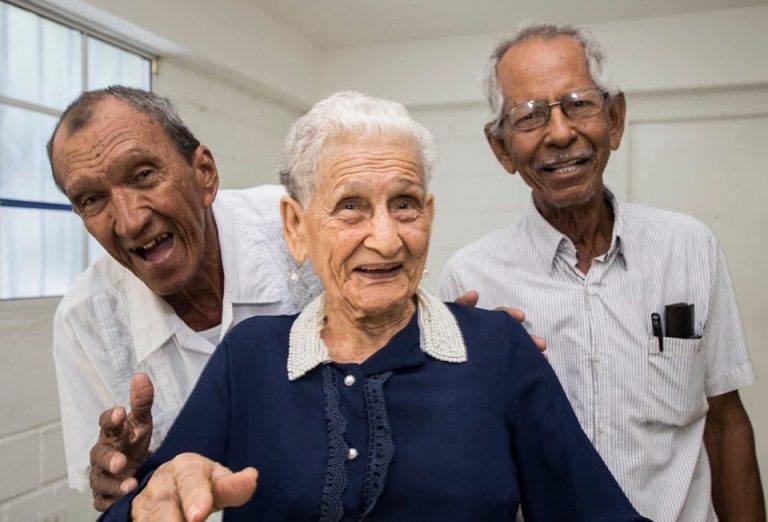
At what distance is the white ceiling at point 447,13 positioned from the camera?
9.87ft

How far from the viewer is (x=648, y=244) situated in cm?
143

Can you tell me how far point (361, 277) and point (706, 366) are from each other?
0.96 meters

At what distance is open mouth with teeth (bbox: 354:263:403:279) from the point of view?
3.27 feet

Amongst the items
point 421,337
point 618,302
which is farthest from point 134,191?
point 618,302

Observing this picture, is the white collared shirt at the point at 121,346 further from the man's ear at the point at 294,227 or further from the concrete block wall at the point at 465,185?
the concrete block wall at the point at 465,185

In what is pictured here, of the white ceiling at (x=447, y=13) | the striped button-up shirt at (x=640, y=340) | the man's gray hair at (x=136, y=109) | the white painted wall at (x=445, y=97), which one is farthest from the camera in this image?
the white ceiling at (x=447, y=13)

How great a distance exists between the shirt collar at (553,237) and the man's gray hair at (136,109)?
2.79 feet

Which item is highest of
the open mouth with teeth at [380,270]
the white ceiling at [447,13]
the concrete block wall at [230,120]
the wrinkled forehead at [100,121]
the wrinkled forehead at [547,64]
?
the white ceiling at [447,13]

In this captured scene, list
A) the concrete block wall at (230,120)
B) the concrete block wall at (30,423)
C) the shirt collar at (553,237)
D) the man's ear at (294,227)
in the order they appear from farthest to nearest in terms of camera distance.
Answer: the concrete block wall at (230,120) < the concrete block wall at (30,423) < the shirt collar at (553,237) < the man's ear at (294,227)

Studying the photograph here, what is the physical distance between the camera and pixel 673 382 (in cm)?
135

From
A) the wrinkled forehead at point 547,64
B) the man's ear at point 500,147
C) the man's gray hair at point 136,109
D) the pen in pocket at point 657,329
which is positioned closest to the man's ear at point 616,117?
the wrinkled forehead at point 547,64

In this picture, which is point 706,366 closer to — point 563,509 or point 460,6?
point 563,509

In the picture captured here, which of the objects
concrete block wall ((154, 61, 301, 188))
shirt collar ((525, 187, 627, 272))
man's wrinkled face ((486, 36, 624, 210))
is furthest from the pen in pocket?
concrete block wall ((154, 61, 301, 188))

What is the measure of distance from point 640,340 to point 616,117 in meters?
0.56
